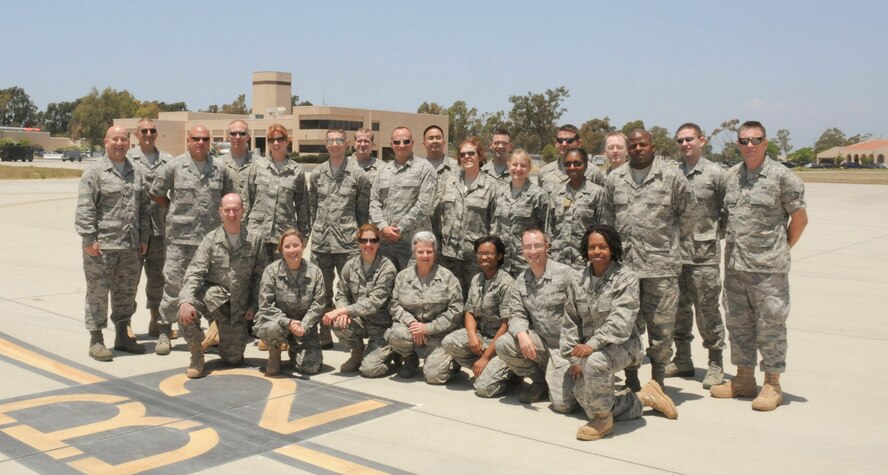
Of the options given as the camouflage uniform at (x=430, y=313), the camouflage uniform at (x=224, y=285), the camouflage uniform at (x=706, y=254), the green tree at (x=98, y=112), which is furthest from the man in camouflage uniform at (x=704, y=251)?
the green tree at (x=98, y=112)

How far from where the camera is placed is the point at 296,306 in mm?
6785

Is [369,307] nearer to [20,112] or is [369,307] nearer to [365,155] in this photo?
[365,155]

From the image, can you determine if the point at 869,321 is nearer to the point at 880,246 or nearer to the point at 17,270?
the point at 880,246

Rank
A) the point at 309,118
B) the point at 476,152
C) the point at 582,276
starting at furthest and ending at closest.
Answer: the point at 309,118 → the point at 476,152 → the point at 582,276

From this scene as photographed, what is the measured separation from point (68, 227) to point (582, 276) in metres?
15.6

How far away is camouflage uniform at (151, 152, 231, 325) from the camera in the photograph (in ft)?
24.3

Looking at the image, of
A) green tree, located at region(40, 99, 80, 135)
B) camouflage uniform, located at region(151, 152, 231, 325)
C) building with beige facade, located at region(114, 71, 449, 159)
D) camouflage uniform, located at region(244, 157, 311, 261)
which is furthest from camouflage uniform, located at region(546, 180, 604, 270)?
green tree, located at region(40, 99, 80, 135)

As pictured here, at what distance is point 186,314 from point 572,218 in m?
3.20

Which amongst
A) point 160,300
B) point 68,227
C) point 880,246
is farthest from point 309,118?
point 160,300

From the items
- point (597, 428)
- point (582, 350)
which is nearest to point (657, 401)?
point (597, 428)

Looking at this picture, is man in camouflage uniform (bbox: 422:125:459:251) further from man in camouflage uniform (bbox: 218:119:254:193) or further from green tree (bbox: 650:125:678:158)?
green tree (bbox: 650:125:678:158)

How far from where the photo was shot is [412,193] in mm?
7465

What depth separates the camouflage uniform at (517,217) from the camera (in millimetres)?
6852

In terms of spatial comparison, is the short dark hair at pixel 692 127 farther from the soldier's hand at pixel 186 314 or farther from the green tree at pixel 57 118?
the green tree at pixel 57 118
